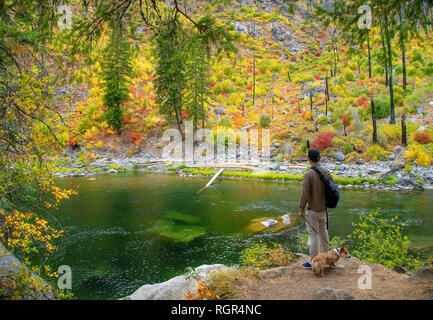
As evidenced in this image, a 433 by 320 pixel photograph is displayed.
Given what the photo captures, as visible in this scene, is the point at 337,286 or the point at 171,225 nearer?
the point at 337,286

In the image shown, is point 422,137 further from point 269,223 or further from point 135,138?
point 135,138

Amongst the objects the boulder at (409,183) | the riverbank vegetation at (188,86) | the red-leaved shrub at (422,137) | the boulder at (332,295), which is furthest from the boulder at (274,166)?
the boulder at (332,295)

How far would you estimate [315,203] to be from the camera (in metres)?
4.39

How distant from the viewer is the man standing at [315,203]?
432 centimetres

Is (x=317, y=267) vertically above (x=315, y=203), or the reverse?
(x=315, y=203)

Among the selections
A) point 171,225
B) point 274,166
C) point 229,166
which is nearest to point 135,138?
point 229,166

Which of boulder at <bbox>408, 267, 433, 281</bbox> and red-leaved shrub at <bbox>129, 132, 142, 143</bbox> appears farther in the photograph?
red-leaved shrub at <bbox>129, 132, 142, 143</bbox>

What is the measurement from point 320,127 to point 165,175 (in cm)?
1379

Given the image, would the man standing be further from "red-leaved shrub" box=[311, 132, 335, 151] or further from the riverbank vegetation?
"red-leaved shrub" box=[311, 132, 335, 151]

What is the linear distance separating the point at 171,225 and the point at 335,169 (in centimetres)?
1177

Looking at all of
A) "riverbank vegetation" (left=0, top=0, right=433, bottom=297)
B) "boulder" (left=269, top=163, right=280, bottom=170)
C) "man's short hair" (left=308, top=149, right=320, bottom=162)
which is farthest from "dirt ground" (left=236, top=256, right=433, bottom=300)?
"boulder" (left=269, top=163, right=280, bottom=170)

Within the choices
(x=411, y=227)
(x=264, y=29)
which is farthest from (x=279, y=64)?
(x=411, y=227)

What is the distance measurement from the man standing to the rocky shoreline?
7053 mm

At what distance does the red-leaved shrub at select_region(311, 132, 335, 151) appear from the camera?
66.4 feet
